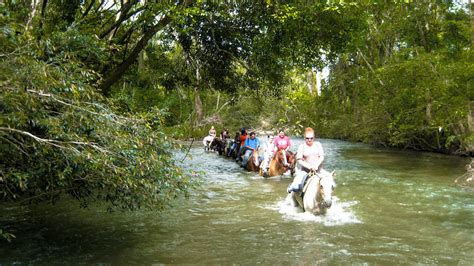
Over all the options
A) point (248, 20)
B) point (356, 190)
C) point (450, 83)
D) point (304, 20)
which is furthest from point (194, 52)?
point (450, 83)

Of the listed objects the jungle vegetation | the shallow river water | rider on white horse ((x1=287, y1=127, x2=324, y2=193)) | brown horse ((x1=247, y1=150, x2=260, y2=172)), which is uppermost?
the jungle vegetation

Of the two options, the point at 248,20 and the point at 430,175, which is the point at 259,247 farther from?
the point at 430,175

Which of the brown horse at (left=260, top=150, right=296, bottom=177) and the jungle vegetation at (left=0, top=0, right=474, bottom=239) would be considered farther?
the brown horse at (left=260, top=150, right=296, bottom=177)

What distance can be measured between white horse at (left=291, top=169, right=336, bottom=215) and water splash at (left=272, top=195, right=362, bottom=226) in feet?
0.54

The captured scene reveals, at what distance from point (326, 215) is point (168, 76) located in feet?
30.3

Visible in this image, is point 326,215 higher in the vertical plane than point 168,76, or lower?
lower

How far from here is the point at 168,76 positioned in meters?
17.3

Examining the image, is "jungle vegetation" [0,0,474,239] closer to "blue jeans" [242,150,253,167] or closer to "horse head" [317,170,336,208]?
"blue jeans" [242,150,253,167]

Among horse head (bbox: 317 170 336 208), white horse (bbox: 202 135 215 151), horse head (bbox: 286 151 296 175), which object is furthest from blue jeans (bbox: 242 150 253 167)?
horse head (bbox: 317 170 336 208)

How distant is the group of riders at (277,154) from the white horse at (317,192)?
6.3 inches

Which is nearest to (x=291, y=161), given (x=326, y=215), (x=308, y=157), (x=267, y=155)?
(x=267, y=155)

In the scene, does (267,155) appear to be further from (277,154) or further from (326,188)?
(326,188)

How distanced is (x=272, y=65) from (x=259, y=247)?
8738mm

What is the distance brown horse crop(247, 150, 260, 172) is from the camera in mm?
19391
